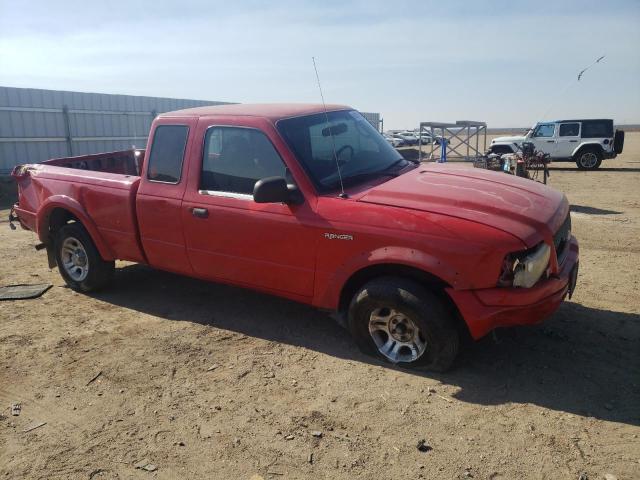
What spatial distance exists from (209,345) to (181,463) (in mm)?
1539

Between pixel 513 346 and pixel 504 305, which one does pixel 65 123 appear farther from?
pixel 504 305

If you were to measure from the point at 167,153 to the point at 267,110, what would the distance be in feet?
3.32

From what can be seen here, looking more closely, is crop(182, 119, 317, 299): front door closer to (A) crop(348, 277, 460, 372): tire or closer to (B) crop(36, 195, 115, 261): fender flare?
(A) crop(348, 277, 460, 372): tire

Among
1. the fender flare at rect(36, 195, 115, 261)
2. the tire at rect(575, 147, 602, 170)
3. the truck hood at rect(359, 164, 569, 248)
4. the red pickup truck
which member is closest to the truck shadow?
the red pickup truck

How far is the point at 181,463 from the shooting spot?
9.82 ft

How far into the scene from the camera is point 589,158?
833 inches

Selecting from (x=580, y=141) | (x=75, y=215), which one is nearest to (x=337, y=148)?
(x=75, y=215)

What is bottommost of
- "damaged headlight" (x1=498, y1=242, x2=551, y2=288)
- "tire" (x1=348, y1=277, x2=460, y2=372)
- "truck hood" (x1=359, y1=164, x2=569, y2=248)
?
"tire" (x1=348, y1=277, x2=460, y2=372)

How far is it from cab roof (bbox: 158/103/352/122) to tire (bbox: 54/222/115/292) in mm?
1691

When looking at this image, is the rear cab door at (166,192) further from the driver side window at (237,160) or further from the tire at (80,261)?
the tire at (80,261)

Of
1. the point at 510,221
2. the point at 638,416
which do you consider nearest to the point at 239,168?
the point at 510,221

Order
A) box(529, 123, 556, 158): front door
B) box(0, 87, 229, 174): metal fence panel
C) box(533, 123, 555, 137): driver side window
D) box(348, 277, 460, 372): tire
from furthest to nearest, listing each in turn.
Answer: box(533, 123, 555, 137): driver side window → box(529, 123, 556, 158): front door → box(0, 87, 229, 174): metal fence panel → box(348, 277, 460, 372): tire

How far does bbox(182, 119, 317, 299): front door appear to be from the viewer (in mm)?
4086

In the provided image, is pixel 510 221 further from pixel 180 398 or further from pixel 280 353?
pixel 180 398
